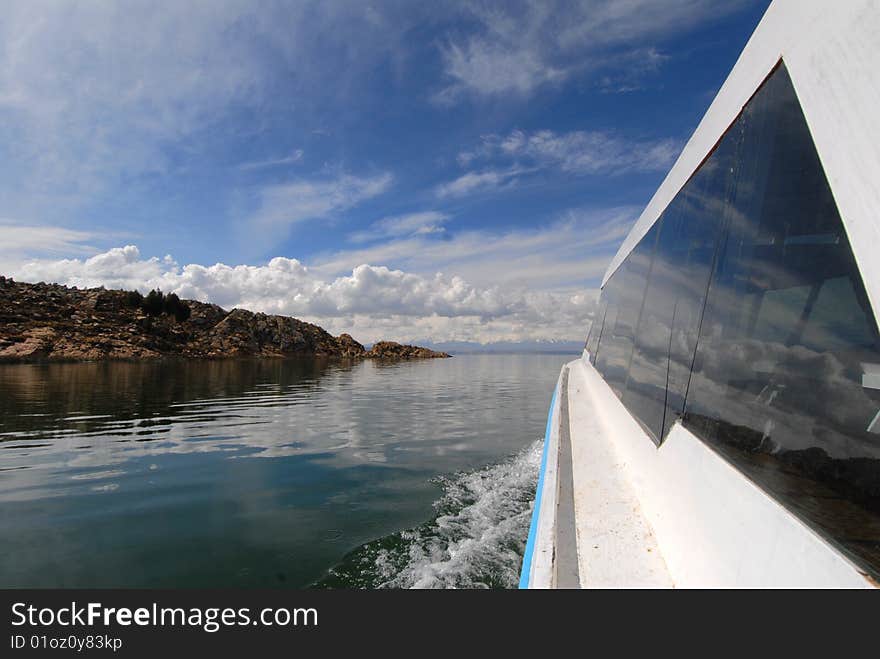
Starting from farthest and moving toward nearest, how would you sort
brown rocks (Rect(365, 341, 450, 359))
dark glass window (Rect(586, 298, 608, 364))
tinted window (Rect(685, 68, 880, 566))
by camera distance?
brown rocks (Rect(365, 341, 450, 359)), dark glass window (Rect(586, 298, 608, 364)), tinted window (Rect(685, 68, 880, 566))

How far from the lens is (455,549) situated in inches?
203

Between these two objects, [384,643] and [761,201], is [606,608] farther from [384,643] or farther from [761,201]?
[761,201]

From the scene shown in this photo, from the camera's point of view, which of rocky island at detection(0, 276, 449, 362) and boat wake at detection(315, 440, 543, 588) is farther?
rocky island at detection(0, 276, 449, 362)

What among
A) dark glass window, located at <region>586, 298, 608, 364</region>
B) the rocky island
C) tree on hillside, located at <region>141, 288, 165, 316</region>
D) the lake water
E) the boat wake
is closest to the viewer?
the boat wake

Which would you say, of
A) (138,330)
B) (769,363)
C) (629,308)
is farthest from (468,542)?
(138,330)

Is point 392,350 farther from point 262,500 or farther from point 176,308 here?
point 262,500

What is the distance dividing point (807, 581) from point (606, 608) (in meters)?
0.55

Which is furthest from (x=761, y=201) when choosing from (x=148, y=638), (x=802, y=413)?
(x=148, y=638)

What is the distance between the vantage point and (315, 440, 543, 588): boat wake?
14.6 feet

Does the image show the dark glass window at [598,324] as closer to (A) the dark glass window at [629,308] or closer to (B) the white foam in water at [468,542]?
(A) the dark glass window at [629,308]

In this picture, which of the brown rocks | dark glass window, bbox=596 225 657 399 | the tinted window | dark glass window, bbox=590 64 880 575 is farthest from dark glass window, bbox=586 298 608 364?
the brown rocks

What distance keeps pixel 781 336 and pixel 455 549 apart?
4409 mm

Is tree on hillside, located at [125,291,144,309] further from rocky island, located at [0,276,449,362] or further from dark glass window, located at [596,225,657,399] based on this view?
dark glass window, located at [596,225,657,399]

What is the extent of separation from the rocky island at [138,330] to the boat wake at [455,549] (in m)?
66.3
